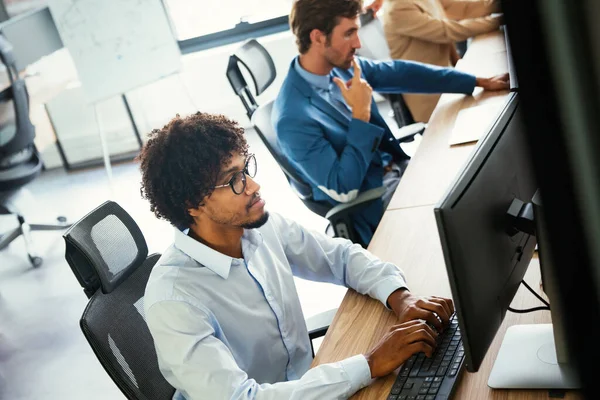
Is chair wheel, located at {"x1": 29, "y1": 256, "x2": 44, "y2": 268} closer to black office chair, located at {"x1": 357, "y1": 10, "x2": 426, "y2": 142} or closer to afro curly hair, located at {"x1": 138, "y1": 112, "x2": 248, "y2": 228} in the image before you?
black office chair, located at {"x1": 357, "y1": 10, "x2": 426, "y2": 142}

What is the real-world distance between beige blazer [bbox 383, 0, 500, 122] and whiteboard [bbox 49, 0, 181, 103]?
1.64 metres

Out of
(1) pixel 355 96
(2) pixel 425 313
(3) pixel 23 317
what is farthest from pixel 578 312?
(3) pixel 23 317

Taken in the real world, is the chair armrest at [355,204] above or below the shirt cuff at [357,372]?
below

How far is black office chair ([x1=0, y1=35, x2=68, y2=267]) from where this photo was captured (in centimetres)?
374

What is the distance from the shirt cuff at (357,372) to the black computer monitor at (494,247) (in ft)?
0.71

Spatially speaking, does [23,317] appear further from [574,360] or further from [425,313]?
[574,360]

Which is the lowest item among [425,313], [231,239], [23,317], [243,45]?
[23,317]

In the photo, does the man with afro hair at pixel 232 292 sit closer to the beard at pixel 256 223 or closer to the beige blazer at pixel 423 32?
the beard at pixel 256 223

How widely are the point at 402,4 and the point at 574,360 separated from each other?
304 centimetres

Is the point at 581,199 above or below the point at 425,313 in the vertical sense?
above

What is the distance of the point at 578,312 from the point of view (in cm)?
23

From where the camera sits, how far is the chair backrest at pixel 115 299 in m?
1.40

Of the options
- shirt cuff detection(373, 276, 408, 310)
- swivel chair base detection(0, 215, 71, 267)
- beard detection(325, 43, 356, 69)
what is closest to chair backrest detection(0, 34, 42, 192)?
swivel chair base detection(0, 215, 71, 267)

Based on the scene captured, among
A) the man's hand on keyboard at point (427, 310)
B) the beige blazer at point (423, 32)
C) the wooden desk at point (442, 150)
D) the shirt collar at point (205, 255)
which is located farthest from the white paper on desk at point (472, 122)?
the shirt collar at point (205, 255)
